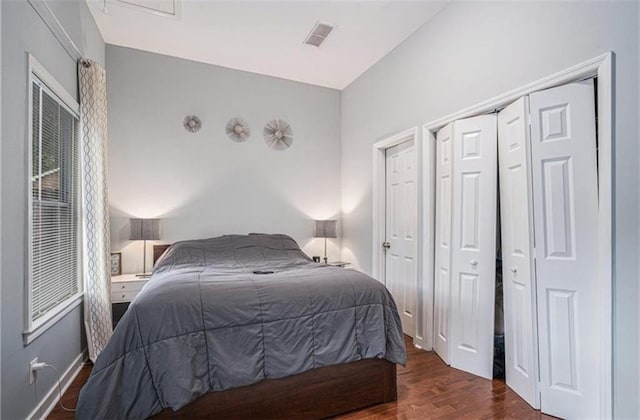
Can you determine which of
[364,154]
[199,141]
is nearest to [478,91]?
[364,154]

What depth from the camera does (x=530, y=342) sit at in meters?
2.17

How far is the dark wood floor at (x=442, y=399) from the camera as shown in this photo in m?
2.05

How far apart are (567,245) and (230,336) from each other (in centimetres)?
207

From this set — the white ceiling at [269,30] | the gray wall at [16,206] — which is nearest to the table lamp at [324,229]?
the white ceiling at [269,30]

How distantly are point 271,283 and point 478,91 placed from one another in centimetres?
215

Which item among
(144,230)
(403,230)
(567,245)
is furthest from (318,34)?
(567,245)

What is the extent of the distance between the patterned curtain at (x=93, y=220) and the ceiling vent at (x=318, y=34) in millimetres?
1962

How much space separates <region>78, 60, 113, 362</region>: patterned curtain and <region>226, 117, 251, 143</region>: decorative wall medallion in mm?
1444

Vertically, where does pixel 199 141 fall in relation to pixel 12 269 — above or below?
above

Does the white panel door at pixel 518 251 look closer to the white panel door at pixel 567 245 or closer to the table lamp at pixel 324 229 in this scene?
the white panel door at pixel 567 245

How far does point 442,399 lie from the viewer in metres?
2.22

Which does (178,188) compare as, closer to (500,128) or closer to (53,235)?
→ (53,235)

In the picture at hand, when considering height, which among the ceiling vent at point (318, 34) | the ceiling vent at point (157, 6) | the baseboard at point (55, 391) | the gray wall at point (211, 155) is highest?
the ceiling vent at point (157, 6)

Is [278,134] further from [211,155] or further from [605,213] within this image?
[605,213]
